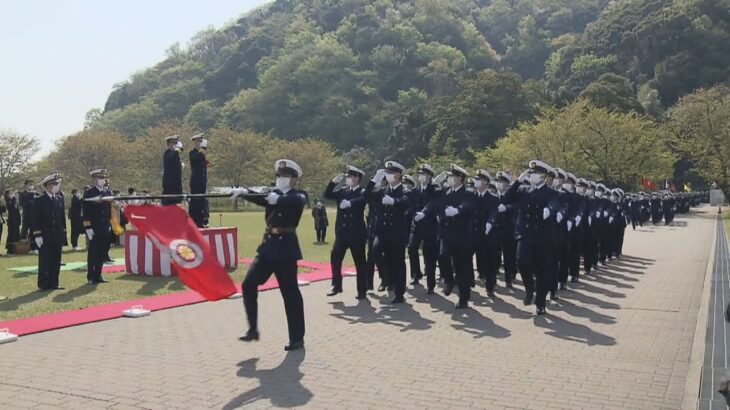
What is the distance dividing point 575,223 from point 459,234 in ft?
11.3

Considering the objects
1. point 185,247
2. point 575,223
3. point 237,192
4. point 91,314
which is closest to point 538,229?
point 575,223

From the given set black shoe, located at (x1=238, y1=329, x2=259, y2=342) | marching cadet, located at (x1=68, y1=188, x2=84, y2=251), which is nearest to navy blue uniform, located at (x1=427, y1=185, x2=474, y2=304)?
black shoe, located at (x1=238, y1=329, x2=259, y2=342)

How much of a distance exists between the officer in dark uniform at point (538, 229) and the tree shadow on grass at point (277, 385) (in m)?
3.75

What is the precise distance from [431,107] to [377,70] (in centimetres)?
2837

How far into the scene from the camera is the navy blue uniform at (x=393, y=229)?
10031mm

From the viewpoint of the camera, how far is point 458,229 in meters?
9.48

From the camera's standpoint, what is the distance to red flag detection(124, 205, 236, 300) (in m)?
6.52

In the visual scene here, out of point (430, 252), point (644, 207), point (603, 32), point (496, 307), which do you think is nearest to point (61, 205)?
point (430, 252)

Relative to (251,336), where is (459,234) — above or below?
above

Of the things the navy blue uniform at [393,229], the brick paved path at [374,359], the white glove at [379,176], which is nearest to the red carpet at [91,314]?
the brick paved path at [374,359]

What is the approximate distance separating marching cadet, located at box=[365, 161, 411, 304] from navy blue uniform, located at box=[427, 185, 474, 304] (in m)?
0.70

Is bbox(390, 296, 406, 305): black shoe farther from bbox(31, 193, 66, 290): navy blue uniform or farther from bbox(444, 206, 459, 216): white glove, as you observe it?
bbox(31, 193, 66, 290): navy blue uniform

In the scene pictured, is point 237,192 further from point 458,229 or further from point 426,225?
point 426,225

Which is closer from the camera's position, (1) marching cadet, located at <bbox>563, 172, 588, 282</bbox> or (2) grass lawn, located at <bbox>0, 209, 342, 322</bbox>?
(2) grass lawn, located at <bbox>0, 209, 342, 322</bbox>
